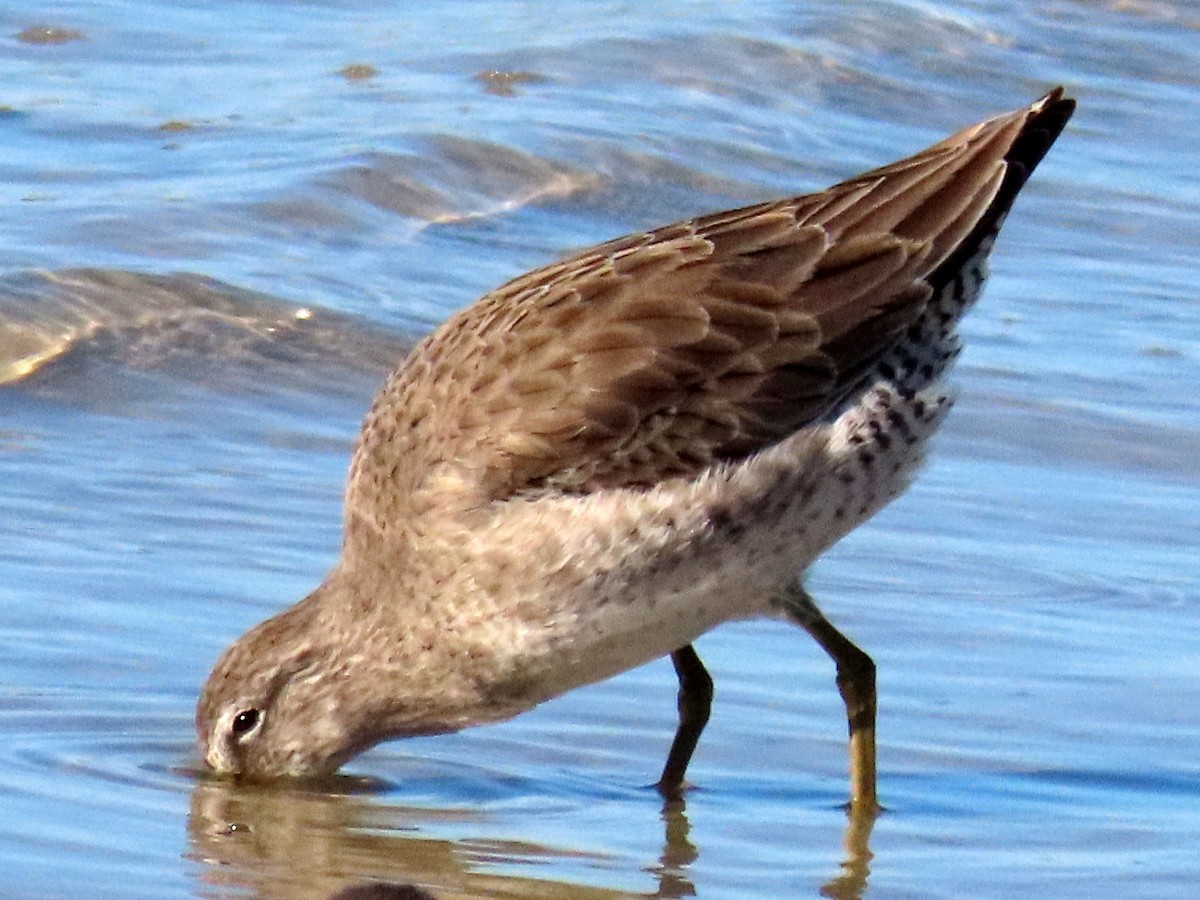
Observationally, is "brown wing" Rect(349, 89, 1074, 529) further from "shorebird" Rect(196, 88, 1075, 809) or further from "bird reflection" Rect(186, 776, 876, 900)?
"bird reflection" Rect(186, 776, 876, 900)

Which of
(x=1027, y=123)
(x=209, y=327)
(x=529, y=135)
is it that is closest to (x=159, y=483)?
(x=209, y=327)

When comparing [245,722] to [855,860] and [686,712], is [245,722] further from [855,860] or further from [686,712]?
[855,860]

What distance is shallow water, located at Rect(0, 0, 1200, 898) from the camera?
5410 millimetres

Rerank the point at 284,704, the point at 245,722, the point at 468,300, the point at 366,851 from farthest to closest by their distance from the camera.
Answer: the point at 468,300, the point at 284,704, the point at 245,722, the point at 366,851

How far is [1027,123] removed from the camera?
6.36 m

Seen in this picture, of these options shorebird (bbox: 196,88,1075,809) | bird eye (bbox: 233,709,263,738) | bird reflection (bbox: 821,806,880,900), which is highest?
shorebird (bbox: 196,88,1075,809)

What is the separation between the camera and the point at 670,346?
5934 millimetres

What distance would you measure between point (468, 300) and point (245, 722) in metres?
3.36

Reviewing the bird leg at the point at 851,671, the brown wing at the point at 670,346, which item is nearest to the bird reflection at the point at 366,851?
the bird leg at the point at 851,671

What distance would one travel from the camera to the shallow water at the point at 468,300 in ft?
17.7

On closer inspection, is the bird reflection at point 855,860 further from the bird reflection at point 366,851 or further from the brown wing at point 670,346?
the brown wing at point 670,346

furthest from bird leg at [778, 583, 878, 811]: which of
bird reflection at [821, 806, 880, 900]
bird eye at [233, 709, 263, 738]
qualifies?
bird eye at [233, 709, 263, 738]

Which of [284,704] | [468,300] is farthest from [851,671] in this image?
[468,300]

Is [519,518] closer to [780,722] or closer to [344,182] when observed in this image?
[780,722]
